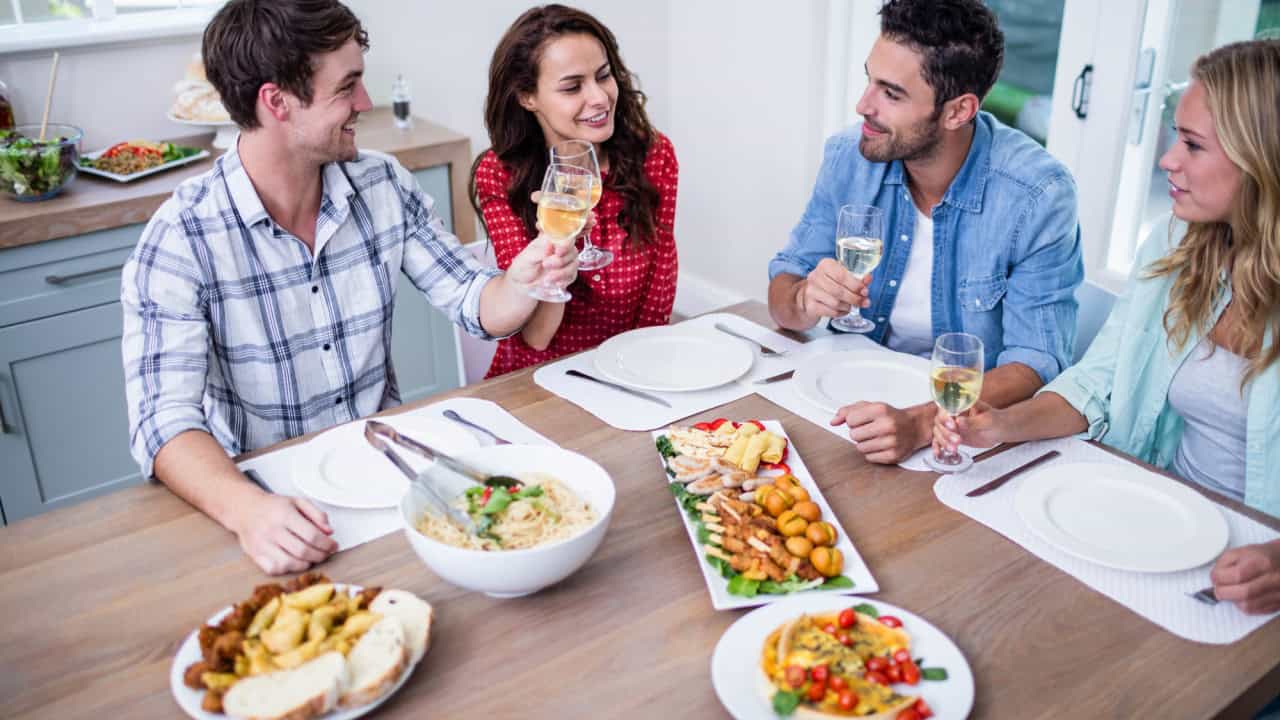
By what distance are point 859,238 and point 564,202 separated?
1.64 ft

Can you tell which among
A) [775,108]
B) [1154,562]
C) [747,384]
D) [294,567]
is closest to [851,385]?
[747,384]

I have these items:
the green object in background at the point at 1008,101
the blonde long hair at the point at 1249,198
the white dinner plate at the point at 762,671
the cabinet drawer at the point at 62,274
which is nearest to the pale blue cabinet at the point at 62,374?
the cabinet drawer at the point at 62,274

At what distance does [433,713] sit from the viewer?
1.05 metres

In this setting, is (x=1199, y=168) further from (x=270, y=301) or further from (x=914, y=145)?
(x=270, y=301)

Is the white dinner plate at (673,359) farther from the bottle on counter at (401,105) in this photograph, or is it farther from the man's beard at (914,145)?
the bottle on counter at (401,105)

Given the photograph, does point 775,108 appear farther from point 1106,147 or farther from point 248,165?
point 248,165

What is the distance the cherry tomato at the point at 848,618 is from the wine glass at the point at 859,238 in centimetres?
77

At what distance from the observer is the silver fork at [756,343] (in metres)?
1.87

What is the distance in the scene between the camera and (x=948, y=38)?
6.55 feet

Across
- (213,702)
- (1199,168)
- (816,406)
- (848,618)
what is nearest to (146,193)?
(816,406)

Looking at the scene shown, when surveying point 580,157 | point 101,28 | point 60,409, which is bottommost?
point 60,409

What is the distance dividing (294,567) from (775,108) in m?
2.94

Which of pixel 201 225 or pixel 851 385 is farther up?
pixel 201 225

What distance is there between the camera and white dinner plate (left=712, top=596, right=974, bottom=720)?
40.3 inches
